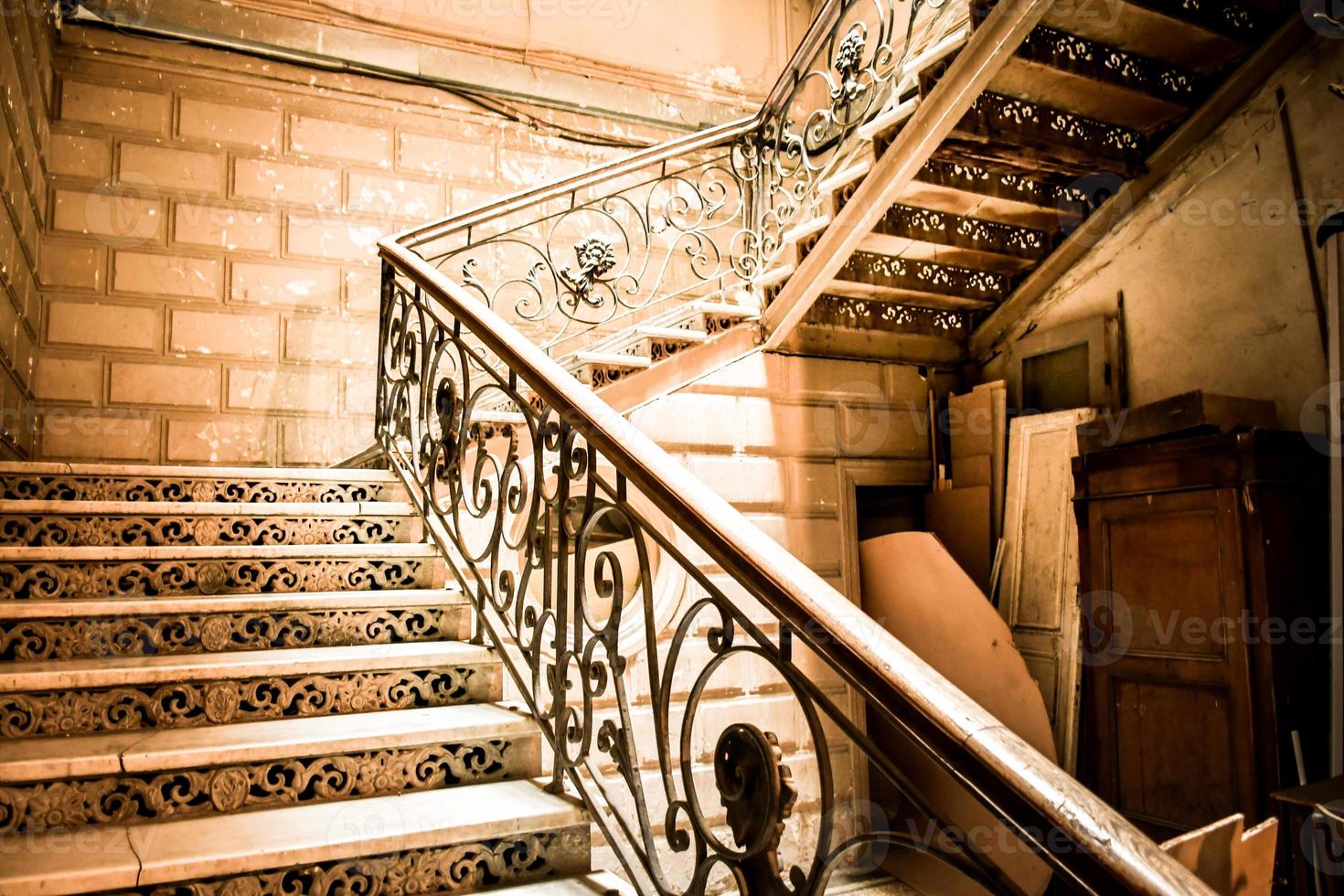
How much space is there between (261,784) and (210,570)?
3.07ft

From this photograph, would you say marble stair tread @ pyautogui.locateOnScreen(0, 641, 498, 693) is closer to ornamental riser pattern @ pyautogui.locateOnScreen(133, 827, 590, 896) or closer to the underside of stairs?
ornamental riser pattern @ pyautogui.locateOnScreen(133, 827, 590, 896)

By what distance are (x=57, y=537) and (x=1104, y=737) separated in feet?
13.6

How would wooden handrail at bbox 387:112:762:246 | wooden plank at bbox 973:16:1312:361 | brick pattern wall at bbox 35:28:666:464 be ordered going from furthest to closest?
brick pattern wall at bbox 35:28:666:464, wooden handrail at bbox 387:112:762:246, wooden plank at bbox 973:16:1312:361

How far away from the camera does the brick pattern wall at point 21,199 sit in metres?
3.45

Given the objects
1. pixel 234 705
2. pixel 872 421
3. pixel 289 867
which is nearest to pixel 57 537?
pixel 234 705

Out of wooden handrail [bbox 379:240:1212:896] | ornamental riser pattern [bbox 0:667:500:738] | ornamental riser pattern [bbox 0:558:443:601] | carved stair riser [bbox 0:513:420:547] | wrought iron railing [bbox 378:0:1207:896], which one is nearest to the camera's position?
wooden handrail [bbox 379:240:1212:896]

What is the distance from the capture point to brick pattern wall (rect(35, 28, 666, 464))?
4562mm

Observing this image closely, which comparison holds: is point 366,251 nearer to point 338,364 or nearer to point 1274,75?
point 338,364

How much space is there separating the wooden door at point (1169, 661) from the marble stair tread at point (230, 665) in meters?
2.79

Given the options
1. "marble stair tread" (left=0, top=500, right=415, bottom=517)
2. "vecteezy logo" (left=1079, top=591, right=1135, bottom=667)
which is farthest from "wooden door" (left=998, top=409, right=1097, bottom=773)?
"marble stair tread" (left=0, top=500, right=415, bottom=517)

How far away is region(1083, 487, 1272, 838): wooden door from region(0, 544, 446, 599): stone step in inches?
115

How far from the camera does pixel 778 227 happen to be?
14.4 feet
